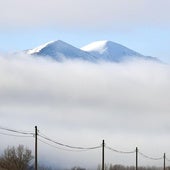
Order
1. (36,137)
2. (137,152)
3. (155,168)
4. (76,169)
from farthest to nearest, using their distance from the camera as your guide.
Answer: (155,168)
(76,169)
(137,152)
(36,137)

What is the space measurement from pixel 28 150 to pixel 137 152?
67.6ft

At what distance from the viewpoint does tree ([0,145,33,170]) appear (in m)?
104

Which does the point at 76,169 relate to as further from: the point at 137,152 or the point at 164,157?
the point at 137,152

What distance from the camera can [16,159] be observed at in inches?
4257

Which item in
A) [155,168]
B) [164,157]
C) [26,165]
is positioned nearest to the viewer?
[26,165]

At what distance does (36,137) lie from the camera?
6712 cm

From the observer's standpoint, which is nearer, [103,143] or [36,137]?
[36,137]

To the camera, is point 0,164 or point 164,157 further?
point 164,157

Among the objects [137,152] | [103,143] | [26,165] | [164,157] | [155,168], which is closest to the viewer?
[103,143]

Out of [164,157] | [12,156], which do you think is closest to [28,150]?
[12,156]

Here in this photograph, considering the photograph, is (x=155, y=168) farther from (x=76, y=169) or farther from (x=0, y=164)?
(x=0, y=164)

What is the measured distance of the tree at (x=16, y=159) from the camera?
340 feet

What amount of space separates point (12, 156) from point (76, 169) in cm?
7368

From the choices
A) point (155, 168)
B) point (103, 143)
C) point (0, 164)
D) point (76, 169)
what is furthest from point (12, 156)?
point (155, 168)
